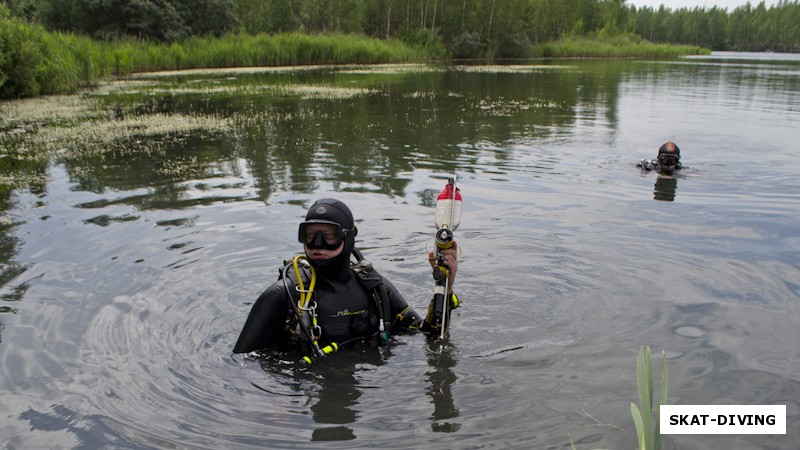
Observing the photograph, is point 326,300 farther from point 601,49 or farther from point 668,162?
point 601,49

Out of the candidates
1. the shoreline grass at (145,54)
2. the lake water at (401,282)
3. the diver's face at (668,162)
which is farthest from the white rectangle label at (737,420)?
the shoreline grass at (145,54)

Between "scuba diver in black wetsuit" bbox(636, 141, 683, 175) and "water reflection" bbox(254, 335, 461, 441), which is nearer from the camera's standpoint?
"water reflection" bbox(254, 335, 461, 441)

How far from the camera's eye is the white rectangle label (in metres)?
2.98

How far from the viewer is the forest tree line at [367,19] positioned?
3556 centimetres

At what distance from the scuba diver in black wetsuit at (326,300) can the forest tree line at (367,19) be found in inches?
1270

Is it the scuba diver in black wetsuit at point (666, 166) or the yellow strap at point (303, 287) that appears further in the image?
the scuba diver in black wetsuit at point (666, 166)

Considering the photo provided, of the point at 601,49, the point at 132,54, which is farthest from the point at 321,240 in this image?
the point at 601,49

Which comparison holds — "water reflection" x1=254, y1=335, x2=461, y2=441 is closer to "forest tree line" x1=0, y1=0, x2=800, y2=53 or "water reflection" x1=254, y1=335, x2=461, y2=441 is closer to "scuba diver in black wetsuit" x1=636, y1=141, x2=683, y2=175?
"scuba diver in black wetsuit" x1=636, y1=141, x2=683, y2=175

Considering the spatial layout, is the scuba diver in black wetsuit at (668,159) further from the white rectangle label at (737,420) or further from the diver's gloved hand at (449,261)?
the diver's gloved hand at (449,261)

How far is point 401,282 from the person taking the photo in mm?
5863

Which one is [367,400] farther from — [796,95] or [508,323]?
[796,95]

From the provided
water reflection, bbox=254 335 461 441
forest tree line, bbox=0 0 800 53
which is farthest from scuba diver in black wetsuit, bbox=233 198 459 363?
forest tree line, bbox=0 0 800 53

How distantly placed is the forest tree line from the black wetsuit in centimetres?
3227

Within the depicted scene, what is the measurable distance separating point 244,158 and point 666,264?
742cm
